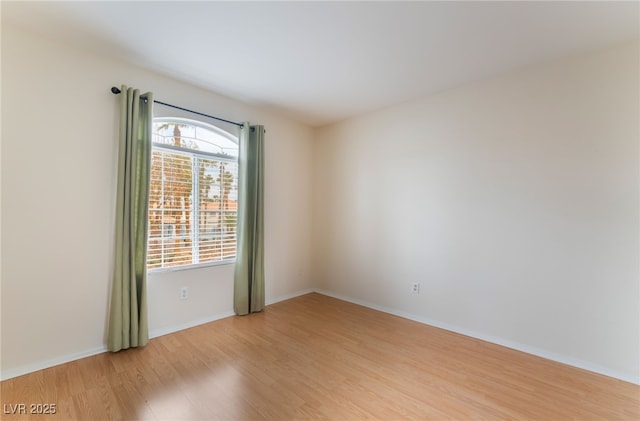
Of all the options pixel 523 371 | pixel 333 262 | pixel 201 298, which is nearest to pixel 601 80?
pixel 523 371

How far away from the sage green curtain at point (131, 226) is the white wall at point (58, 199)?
0.46ft

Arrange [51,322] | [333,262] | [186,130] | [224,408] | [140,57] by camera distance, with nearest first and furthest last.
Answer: [224,408] < [51,322] < [140,57] < [186,130] < [333,262]

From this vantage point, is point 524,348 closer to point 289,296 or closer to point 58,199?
point 289,296

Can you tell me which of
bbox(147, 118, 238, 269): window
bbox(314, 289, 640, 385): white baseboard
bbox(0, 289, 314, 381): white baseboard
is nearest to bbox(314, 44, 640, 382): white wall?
bbox(314, 289, 640, 385): white baseboard

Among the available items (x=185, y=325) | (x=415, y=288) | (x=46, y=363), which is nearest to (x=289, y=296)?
(x=185, y=325)

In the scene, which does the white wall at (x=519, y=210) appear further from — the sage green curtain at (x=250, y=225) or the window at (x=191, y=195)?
the window at (x=191, y=195)

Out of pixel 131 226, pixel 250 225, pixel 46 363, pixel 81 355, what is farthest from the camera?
pixel 250 225

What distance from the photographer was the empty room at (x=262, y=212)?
1.93 m

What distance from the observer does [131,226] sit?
8.16 feet

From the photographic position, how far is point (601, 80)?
7.50 ft

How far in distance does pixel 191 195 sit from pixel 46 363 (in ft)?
5.95

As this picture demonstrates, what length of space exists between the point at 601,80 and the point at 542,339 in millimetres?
2303

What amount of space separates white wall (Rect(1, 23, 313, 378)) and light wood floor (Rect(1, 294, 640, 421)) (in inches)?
12.4

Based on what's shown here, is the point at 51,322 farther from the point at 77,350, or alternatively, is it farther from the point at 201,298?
the point at 201,298
